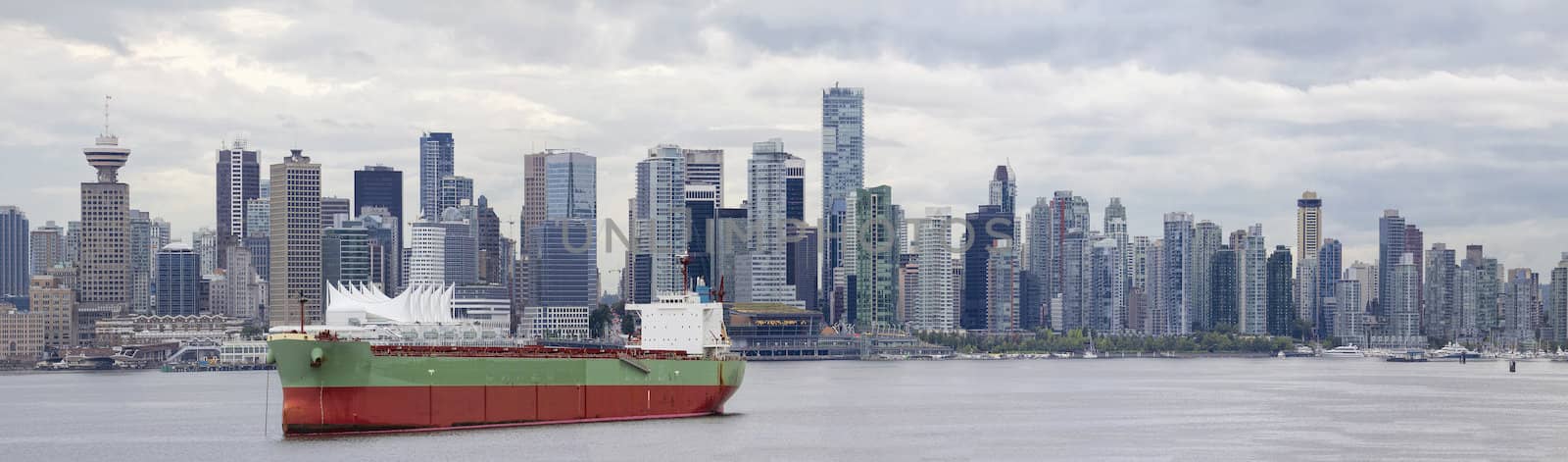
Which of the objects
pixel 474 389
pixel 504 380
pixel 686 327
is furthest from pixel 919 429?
pixel 474 389

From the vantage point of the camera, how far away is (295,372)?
56.1 metres

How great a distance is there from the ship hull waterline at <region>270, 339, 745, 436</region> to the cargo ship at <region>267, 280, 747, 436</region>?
1.3 inches

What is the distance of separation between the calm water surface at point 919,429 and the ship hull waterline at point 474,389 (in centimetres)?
97

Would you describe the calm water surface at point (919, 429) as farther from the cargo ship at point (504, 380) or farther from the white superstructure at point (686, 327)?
the white superstructure at point (686, 327)

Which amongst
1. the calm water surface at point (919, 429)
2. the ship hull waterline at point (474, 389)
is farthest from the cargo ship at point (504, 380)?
the calm water surface at point (919, 429)

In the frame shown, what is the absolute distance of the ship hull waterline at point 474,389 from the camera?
56.3 meters

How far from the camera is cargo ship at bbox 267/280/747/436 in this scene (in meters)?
56.4

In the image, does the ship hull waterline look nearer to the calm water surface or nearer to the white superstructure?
the calm water surface

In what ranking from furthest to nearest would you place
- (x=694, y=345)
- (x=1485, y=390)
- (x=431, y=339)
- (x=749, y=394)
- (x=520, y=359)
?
(x=431, y=339)
(x=1485, y=390)
(x=749, y=394)
(x=694, y=345)
(x=520, y=359)

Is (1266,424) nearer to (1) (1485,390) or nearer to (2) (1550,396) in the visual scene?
(2) (1550,396)

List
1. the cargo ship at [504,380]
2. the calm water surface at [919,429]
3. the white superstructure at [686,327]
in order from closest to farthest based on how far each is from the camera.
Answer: the calm water surface at [919,429] → the cargo ship at [504,380] → the white superstructure at [686,327]

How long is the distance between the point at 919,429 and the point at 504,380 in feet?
52.0

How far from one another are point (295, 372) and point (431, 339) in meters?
96.4

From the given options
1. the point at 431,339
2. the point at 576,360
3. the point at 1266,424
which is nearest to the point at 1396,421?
the point at 1266,424
